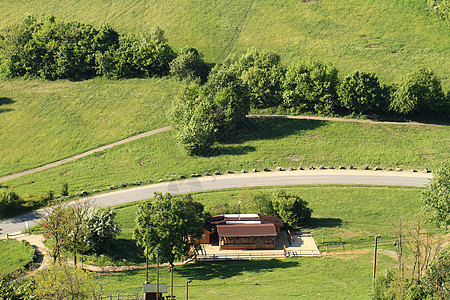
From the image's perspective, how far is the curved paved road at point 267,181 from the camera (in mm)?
93812

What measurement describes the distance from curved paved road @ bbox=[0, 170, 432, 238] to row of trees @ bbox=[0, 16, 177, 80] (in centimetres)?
4530

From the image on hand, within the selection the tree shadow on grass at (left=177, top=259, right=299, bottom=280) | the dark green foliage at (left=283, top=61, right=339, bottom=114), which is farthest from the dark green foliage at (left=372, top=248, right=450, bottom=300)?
the dark green foliage at (left=283, top=61, right=339, bottom=114)

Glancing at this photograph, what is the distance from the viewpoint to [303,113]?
4712 inches

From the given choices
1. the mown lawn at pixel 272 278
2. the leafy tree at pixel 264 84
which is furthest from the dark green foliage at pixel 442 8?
the mown lawn at pixel 272 278

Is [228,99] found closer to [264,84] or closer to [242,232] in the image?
[264,84]

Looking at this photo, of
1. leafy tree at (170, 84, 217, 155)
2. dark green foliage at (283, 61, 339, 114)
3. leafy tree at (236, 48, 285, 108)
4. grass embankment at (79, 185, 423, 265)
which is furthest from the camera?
leafy tree at (236, 48, 285, 108)

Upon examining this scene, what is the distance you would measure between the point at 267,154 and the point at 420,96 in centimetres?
3295

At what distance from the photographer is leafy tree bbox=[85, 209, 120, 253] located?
250 ft

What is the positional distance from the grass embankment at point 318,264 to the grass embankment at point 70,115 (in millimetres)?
31831

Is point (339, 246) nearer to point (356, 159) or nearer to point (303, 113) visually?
point (356, 159)

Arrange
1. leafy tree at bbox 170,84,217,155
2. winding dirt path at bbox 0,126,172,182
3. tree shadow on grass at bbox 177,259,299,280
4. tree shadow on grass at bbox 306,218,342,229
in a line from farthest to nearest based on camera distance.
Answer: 1. winding dirt path at bbox 0,126,172,182
2. leafy tree at bbox 170,84,217,155
3. tree shadow on grass at bbox 306,218,342,229
4. tree shadow on grass at bbox 177,259,299,280

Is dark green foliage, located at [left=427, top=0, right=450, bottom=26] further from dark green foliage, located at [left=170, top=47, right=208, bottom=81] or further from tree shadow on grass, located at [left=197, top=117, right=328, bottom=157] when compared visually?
dark green foliage, located at [left=170, top=47, right=208, bottom=81]

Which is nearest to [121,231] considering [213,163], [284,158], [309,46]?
[213,163]

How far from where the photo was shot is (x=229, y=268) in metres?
73.0
